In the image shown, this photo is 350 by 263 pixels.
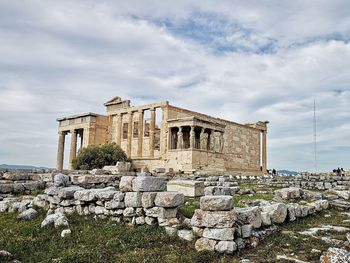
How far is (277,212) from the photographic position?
8398mm

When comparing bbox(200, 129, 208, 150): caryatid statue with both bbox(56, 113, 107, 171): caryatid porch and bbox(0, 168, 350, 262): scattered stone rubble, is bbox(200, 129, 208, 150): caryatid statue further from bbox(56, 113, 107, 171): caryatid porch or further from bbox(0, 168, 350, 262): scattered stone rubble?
bbox(0, 168, 350, 262): scattered stone rubble

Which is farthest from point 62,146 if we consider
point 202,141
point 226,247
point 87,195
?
point 226,247

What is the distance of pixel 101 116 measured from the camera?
150 feet

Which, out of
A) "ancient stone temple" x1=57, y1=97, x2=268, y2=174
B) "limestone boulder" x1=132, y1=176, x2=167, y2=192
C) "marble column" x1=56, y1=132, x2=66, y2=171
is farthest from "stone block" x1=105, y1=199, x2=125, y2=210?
"marble column" x1=56, y1=132, x2=66, y2=171

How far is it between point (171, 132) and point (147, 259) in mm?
33178

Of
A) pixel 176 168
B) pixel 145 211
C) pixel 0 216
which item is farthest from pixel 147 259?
pixel 176 168

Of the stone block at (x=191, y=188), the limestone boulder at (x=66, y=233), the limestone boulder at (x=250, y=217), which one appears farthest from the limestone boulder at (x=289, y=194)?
the limestone boulder at (x=66, y=233)

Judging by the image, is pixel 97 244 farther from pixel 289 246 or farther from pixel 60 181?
pixel 60 181

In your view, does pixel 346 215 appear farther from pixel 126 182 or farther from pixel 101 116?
pixel 101 116

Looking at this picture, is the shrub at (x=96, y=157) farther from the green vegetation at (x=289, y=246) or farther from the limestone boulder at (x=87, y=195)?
the green vegetation at (x=289, y=246)

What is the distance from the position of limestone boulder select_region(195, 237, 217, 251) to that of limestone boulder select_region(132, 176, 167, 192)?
8.02 ft

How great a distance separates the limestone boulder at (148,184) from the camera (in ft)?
28.2

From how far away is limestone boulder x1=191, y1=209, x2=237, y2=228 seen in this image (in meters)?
6.55

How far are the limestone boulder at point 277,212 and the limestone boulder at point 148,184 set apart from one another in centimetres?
267
